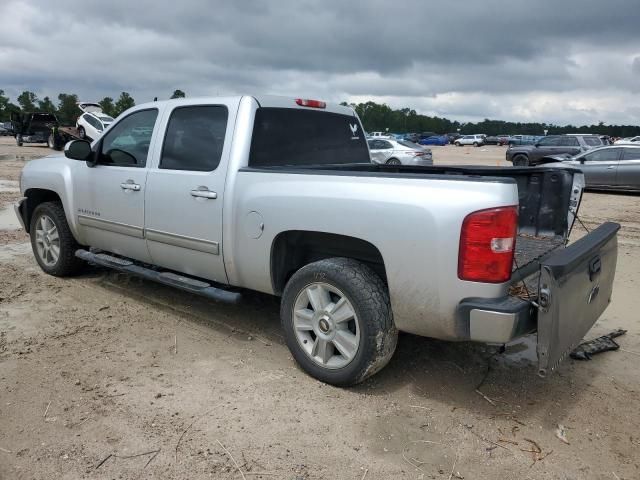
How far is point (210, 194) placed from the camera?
12.8 feet

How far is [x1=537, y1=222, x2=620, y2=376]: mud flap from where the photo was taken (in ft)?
9.04

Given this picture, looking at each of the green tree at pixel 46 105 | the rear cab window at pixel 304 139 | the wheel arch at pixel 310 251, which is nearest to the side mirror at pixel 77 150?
the rear cab window at pixel 304 139

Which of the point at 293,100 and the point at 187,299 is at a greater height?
the point at 293,100

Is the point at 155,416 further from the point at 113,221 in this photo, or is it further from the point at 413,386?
the point at 113,221

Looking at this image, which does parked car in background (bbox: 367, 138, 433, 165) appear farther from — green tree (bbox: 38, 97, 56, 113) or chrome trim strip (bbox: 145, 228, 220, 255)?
green tree (bbox: 38, 97, 56, 113)

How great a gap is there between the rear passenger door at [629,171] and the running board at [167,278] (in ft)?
45.3

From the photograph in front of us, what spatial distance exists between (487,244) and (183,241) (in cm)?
234

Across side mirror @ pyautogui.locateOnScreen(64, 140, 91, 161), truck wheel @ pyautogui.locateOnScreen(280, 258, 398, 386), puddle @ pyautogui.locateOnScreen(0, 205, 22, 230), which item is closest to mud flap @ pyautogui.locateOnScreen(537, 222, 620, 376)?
truck wheel @ pyautogui.locateOnScreen(280, 258, 398, 386)

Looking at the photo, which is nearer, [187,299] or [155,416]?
[155,416]

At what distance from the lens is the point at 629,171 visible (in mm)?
14523

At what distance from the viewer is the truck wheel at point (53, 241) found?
18.0 ft

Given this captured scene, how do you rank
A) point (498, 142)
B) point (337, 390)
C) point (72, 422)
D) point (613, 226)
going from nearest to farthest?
point (72, 422), point (337, 390), point (613, 226), point (498, 142)

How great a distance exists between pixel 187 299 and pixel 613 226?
3.62 m

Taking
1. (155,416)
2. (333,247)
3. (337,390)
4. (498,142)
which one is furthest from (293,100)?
(498,142)
